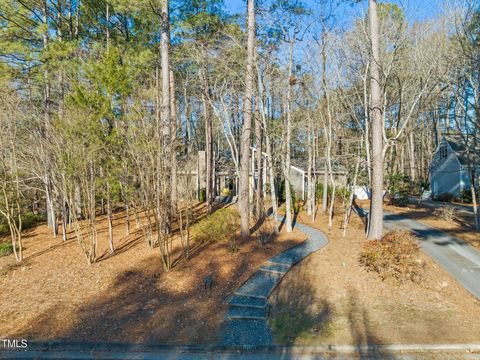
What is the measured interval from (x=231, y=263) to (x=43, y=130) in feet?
27.7

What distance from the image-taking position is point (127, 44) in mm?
12828

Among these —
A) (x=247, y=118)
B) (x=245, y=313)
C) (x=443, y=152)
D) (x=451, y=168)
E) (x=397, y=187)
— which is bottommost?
(x=245, y=313)

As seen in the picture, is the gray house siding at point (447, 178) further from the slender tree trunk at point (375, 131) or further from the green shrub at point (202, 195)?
the green shrub at point (202, 195)

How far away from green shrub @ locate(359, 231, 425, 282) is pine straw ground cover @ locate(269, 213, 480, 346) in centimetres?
14

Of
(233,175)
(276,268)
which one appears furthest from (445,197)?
(276,268)

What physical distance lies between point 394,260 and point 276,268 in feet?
10.5

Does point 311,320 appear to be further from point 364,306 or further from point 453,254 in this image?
point 453,254

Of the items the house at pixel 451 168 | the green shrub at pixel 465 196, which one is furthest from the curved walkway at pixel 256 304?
the house at pixel 451 168

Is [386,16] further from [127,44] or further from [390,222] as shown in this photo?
[127,44]

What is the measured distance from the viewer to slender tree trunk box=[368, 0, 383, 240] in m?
9.30

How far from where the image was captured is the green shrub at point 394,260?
305 inches

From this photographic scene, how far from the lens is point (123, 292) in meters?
7.45

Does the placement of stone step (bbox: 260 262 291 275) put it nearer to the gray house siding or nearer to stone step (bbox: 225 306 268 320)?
stone step (bbox: 225 306 268 320)

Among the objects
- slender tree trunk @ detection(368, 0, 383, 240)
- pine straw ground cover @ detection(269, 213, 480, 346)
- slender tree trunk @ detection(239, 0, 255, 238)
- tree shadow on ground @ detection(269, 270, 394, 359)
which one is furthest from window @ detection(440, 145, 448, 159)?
tree shadow on ground @ detection(269, 270, 394, 359)
